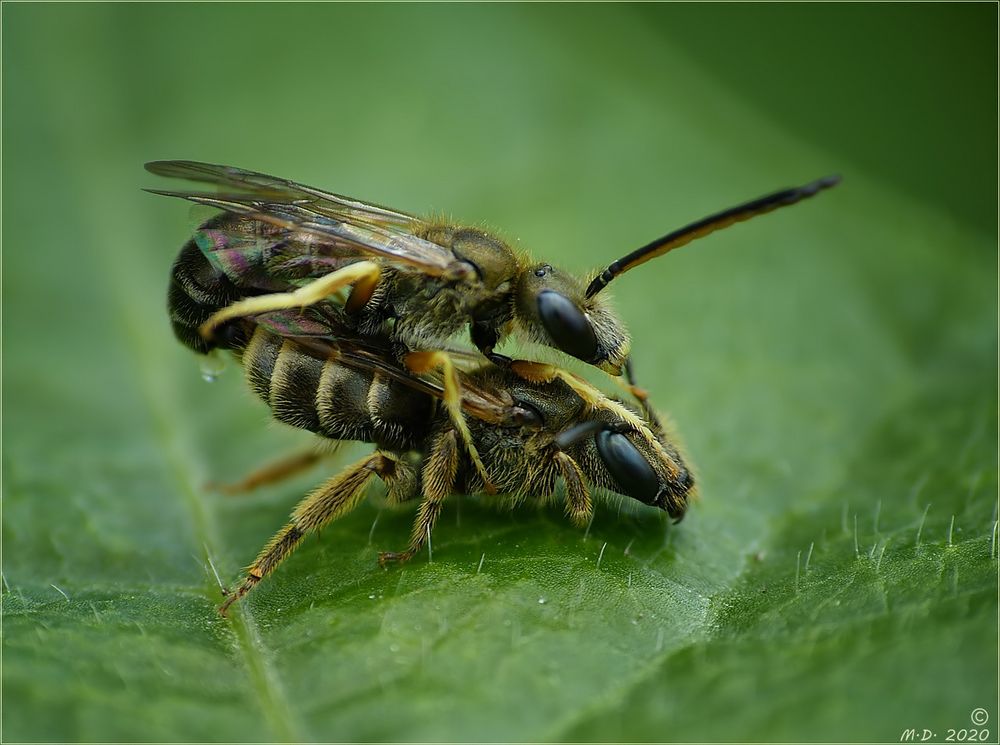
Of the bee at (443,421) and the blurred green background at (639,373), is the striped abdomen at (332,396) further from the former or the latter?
the blurred green background at (639,373)

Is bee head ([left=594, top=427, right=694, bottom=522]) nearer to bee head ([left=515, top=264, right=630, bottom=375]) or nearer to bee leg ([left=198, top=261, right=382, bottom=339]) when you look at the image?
bee head ([left=515, top=264, right=630, bottom=375])

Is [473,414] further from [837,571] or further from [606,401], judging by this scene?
[837,571]

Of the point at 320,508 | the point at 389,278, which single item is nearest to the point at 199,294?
the point at 389,278

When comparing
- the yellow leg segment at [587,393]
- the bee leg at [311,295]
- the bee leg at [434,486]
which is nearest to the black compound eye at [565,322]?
the yellow leg segment at [587,393]

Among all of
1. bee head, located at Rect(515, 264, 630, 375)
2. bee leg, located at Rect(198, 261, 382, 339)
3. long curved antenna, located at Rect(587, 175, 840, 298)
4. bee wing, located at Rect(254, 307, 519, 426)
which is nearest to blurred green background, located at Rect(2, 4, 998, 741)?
bee wing, located at Rect(254, 307, 519, 426)

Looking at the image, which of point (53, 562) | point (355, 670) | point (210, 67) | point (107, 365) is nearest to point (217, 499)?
point (53, 562)
